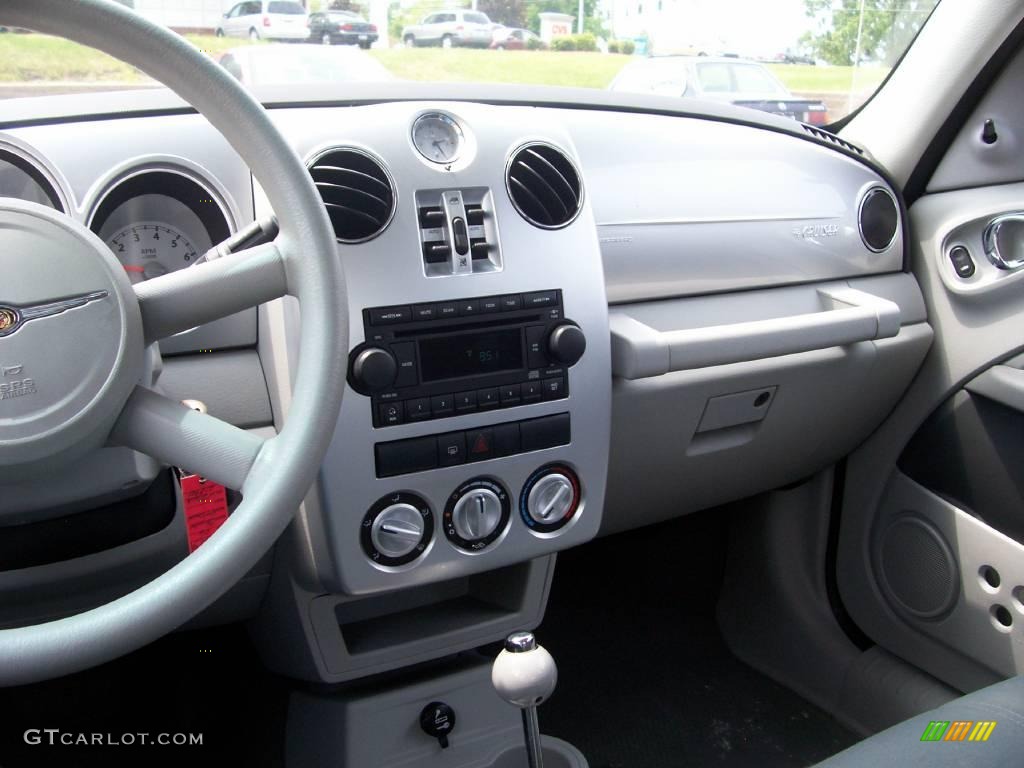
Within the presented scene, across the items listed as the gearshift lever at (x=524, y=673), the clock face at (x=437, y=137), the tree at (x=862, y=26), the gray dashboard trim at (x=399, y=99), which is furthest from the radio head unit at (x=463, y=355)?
the tree at (x=862, y=26)

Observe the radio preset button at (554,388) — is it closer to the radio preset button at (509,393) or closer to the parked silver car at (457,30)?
the radio preset button at (509,393)

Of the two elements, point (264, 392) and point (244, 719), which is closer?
point (264, 392)

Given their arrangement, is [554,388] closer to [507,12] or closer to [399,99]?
[399,99]

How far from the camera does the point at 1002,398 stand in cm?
171

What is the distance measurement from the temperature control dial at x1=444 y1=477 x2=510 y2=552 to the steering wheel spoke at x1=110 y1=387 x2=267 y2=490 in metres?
0.41

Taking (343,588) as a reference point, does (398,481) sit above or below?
above

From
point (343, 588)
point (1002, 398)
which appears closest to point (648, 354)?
point (343, 588)

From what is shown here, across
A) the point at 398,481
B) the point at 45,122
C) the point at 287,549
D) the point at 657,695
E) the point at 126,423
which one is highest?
the point at 45,122

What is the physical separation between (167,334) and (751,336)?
973mm

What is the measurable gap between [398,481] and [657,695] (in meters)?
1.08

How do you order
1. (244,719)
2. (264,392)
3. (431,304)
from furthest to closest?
(244,719) → (264,392) → (431,304)

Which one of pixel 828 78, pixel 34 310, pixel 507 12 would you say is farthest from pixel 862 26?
pixel 34 310

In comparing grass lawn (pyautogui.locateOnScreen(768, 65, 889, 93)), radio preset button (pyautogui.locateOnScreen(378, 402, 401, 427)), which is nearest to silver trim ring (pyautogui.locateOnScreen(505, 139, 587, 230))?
radio preset button (pyautogui.locateOnScreen(378, 402, 401, 427))

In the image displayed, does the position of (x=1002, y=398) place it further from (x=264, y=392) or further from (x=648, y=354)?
(x=264, y=392)
